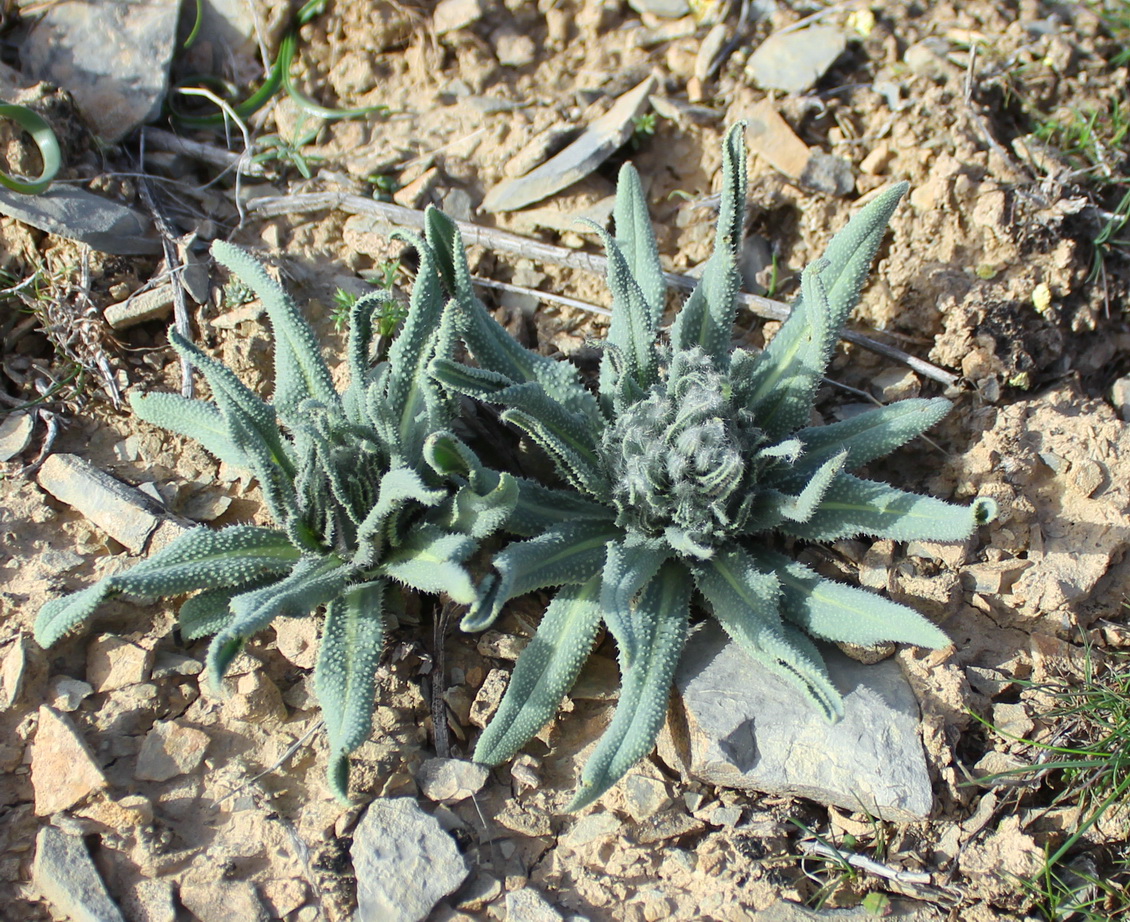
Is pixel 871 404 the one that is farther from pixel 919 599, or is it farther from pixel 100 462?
pixel 100 462

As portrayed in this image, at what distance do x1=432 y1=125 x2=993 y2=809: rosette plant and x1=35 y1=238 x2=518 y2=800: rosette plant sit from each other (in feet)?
0.49

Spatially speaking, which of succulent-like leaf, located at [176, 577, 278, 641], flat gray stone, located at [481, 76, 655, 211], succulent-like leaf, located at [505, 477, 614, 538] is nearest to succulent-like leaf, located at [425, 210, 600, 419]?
succulent-like leaf, located at [505, 477, 614, 538]

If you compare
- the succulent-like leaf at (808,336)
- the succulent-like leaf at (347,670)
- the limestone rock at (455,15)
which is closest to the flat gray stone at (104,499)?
the succulent-like leaf at (347,670)

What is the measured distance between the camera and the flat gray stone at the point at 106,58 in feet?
9.88

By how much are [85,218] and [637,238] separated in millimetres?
1724

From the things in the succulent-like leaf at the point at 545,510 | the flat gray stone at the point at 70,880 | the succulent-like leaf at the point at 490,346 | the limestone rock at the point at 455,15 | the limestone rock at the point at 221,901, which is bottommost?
the limestone rock at the point at 221,901

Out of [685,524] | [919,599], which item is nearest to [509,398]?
[685,524]

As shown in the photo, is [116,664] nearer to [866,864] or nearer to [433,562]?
[433,562]

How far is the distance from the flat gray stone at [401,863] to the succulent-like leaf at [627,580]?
0.61 meters

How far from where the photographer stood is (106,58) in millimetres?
3031

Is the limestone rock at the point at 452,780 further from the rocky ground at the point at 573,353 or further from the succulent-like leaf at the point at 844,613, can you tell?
the succulent-like leaf at the point at 844,613

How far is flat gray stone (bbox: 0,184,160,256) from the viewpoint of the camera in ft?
8.73

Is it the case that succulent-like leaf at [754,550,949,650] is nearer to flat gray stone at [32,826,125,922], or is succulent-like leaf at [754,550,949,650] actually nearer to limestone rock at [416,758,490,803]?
limestone rock at [416,758,490,803]

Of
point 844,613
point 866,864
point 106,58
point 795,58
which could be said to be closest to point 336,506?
point 844,613
